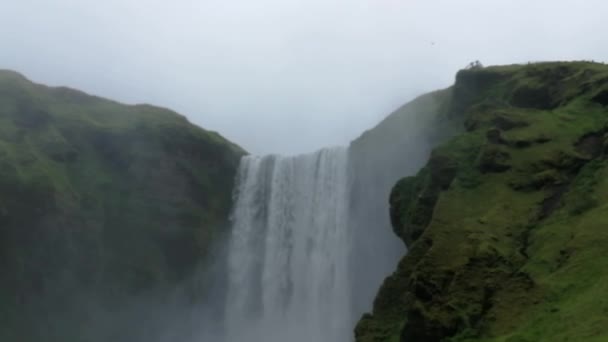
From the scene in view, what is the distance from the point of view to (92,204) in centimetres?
6006

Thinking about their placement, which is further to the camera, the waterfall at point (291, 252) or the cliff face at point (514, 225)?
the waterfall at point (291, 252)

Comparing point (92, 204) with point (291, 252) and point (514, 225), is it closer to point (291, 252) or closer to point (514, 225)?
point (291, 252)

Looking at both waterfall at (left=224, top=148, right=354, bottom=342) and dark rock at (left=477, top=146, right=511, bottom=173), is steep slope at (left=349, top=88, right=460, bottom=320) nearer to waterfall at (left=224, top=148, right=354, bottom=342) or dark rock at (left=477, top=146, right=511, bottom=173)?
waterfall at (left=224, top=148, right=354, bottom=342)

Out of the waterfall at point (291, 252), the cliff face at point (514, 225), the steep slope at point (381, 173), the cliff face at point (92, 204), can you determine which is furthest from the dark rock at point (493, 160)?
the cliff face at point (92, 204)

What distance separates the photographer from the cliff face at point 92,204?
178 ft

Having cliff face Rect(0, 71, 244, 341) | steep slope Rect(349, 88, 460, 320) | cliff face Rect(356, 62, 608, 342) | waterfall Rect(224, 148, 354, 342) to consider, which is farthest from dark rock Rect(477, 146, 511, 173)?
cliff face Rect(0, 71, 244, 341)

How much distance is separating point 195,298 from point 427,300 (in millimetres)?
41002

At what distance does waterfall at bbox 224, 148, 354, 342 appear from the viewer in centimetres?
5450

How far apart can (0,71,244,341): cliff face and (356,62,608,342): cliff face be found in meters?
28.4

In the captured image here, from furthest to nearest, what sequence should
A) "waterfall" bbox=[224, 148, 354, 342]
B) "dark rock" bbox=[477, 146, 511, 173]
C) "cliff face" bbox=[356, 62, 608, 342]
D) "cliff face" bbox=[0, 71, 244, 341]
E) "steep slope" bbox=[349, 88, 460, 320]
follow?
"waterfall" bbox=[224, 148, 354, 342]
"cliff face" bbox=[0, 71, 244, 341]
"steep slope" bbox=[349, 88, 460, 320]
"dark rock" bbox=[477, 146, 511, 173]
"cliff face" bbox=[356, 62, 608, 342]

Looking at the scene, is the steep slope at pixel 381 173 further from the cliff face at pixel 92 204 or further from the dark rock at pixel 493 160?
the dark rock at pixel 493 160

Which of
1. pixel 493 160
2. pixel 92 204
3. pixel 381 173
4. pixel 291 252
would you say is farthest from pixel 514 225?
pixel 92 204

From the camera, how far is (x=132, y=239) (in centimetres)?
6025

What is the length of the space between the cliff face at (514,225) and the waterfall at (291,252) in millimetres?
17703
